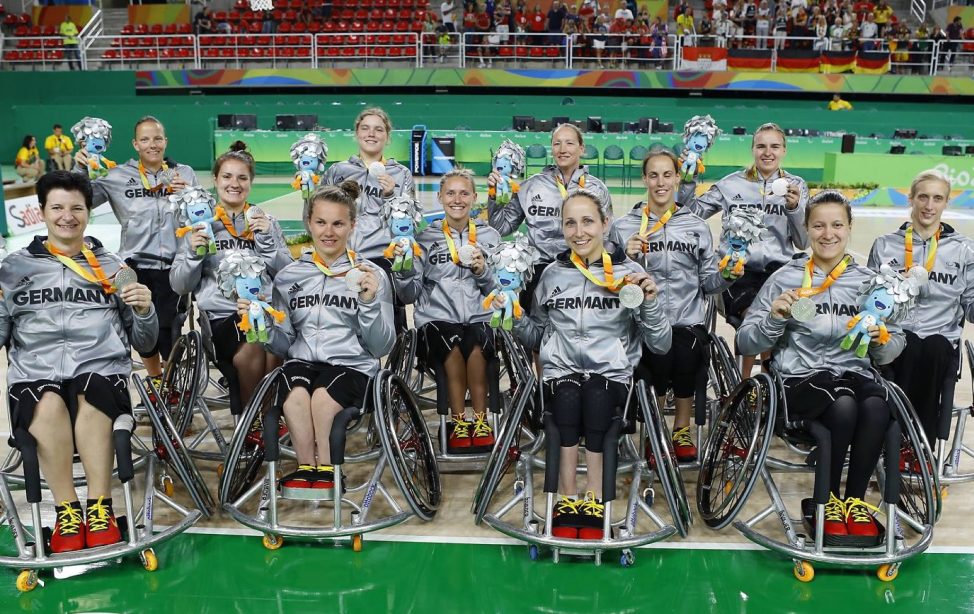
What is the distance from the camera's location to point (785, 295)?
335cm

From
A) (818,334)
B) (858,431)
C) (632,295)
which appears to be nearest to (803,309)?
(818,334)

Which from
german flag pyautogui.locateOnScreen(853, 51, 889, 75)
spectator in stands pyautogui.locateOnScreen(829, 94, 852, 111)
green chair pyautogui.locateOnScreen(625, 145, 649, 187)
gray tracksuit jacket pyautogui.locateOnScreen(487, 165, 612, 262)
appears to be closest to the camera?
gray tracksuit jacket pyautogui.locateOnScreen(487, 165, 612, 262)

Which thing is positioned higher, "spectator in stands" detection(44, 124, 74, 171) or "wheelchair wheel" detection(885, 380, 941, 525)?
"spectator in stands" detection(44, 124, 74, 171)

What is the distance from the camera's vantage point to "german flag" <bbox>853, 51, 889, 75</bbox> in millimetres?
18828

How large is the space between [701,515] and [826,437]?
67 centimetres

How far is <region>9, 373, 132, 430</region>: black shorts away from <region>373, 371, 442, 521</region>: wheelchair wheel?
38.5 inches

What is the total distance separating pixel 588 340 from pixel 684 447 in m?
1.01


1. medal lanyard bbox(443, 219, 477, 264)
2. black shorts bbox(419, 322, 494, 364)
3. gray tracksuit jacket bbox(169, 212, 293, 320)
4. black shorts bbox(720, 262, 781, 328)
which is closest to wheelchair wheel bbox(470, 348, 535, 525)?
black shorts bbox(419, 322, 494, 364)

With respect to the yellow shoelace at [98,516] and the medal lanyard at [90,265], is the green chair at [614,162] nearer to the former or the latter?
the medal lanyard at [90,265]

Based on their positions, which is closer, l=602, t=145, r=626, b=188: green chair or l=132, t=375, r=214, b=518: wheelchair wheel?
l=132, t=375, r=214, b=518: wheelchair wheel

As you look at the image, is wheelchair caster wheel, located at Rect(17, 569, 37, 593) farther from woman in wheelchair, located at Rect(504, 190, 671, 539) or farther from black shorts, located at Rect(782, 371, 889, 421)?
black shorts, located at Rect(782, 371, 889, 421)

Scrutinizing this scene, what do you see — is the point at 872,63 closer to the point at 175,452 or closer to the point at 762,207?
the point at 762,207

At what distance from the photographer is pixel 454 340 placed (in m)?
4.28

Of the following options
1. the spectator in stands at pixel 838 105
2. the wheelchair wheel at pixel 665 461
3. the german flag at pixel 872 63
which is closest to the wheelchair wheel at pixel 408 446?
the wheelchair wheel at pixel 665 461
